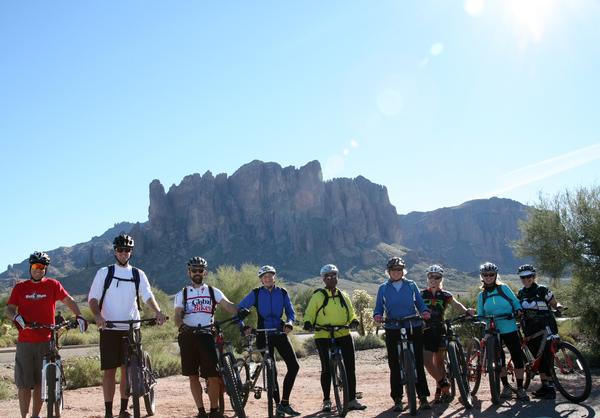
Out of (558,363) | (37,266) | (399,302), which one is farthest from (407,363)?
(37,266)

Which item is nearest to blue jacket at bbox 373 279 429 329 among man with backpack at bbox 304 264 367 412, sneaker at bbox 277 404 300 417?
man with backpack at bbox 304 264 367 412

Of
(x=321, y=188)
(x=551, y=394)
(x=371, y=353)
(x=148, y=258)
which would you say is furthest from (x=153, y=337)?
(x=321, y=188)

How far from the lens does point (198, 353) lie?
691 cm

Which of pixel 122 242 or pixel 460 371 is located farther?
pixel 460 371

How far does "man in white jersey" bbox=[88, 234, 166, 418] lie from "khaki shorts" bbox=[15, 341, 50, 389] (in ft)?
2.89

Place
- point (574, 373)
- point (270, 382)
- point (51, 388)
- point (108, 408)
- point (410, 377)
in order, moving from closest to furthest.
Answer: point (51, 388) → point (108, 408) → point (410, 377) → point (270, 382) → point (574, 373)

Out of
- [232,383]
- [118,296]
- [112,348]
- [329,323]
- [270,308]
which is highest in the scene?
[118,296]

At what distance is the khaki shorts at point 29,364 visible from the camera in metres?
6.62

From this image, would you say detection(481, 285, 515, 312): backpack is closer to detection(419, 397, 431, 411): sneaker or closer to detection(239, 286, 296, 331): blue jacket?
detection(419, 397, 431, 411): sneaker

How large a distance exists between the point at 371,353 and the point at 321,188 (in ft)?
458

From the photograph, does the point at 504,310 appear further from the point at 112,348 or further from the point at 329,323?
the point at 112,348

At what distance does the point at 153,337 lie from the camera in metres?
19.6

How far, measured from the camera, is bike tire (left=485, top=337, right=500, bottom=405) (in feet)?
25.0

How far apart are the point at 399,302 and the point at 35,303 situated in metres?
5.15
